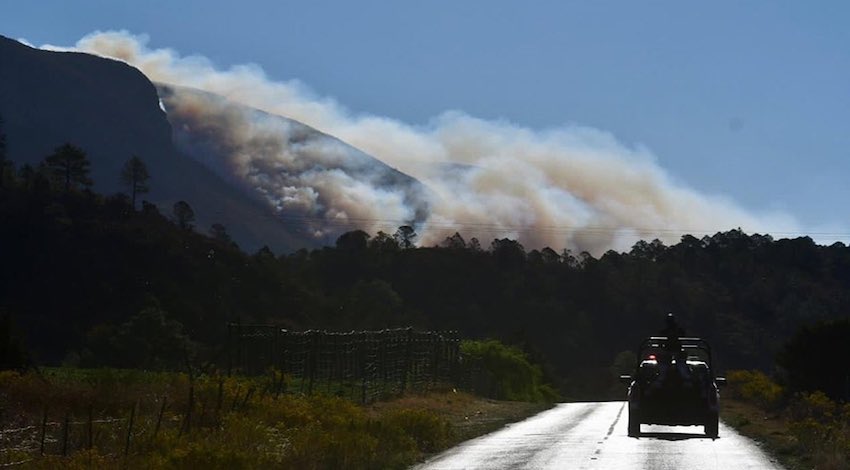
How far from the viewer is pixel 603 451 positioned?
2859 centimetres

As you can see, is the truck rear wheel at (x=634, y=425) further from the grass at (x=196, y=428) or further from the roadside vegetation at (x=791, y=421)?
the grass at (x=196, y=428)

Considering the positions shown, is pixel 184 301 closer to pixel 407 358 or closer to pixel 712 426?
pixel 407 358

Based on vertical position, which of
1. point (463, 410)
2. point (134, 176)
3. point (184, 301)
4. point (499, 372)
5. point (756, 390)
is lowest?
point (463, 410)

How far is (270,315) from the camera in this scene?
135 m

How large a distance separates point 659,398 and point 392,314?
12712 centimetres

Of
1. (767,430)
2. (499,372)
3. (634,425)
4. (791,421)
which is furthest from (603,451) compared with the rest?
(499,372)

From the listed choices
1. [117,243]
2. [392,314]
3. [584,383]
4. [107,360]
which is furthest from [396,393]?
[584,383]

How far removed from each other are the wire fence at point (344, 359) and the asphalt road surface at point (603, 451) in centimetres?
959

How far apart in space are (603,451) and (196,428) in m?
9.67

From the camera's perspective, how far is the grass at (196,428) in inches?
761

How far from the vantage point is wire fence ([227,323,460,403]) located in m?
46.8

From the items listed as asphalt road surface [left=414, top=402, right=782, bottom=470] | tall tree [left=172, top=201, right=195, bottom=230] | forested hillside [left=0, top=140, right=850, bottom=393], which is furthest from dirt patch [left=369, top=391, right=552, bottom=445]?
tall tree [left=172, top=201, right=195, bottom=230]

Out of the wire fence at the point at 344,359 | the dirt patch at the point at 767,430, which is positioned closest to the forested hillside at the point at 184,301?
the wire fence at the point at 344,359

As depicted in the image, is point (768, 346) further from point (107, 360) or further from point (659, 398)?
point (659, 398)
